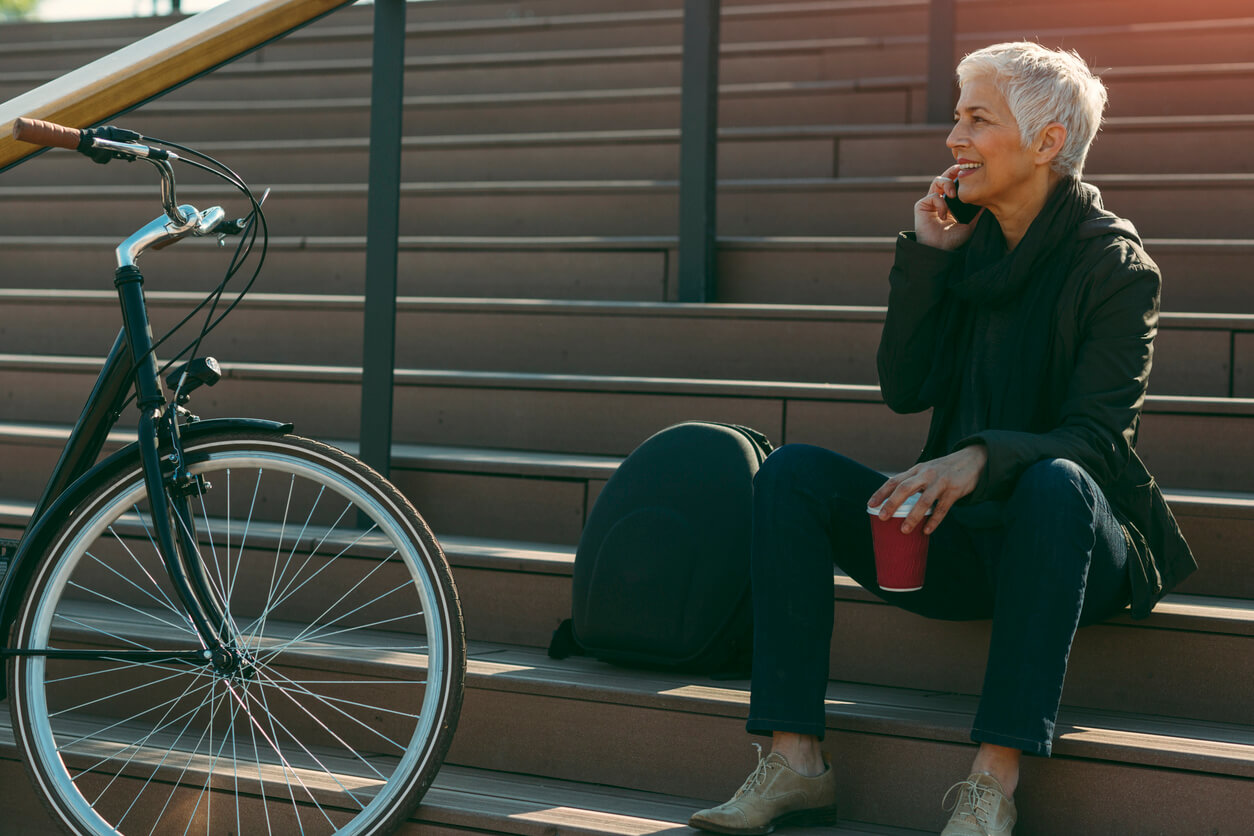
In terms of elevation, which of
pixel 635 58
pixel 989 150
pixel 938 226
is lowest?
pixel 938 226

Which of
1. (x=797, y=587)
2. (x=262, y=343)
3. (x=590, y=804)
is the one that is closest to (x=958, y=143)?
(x=797, y=587)

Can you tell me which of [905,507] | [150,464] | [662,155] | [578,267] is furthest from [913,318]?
[662,155]

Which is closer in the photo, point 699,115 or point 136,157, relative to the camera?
point 136,157

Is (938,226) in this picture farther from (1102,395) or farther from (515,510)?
(515,510)

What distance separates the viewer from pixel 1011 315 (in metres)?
1.91

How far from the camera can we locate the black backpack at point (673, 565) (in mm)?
2072

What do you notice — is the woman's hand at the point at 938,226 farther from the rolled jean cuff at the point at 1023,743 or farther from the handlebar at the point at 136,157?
the handlebar at the point at 136,157

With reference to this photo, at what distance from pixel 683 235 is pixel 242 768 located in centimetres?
158

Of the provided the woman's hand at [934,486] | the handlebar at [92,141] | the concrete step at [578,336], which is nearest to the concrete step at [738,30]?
the concrete step at [578,336]

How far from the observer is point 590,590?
2135mm

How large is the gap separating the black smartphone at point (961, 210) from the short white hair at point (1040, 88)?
14 cm

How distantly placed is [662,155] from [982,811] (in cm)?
246

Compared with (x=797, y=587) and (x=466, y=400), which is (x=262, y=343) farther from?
(x=797, y=587)

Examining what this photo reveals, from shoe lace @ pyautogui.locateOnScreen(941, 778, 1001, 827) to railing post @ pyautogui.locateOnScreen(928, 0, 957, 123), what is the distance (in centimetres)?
238
